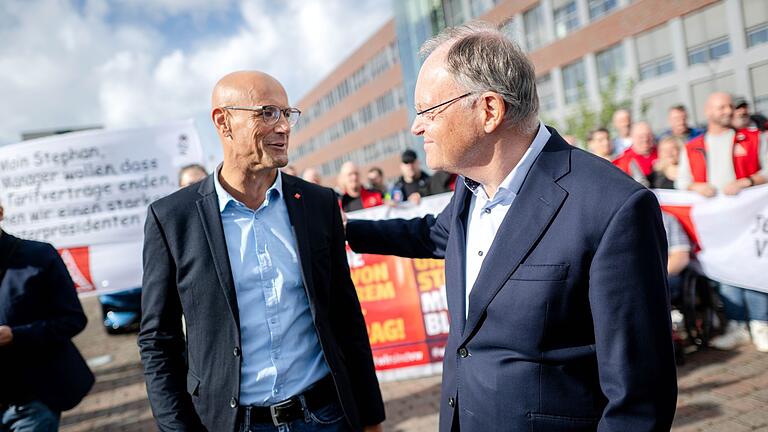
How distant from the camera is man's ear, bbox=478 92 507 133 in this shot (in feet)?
6.18

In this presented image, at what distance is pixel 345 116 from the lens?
6512cm

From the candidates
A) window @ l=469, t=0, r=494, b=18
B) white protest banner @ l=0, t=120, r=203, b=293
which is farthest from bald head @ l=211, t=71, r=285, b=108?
window @ l=469, t=0, r=494, b=18

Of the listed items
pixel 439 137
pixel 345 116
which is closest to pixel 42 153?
pixel 439 137

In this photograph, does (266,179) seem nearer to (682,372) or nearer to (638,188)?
(638,188)

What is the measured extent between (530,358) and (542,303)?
0.18 metres

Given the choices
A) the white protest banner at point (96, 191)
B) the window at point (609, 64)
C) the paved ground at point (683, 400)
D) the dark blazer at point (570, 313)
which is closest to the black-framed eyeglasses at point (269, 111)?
the dark blazer at point (570, 313)

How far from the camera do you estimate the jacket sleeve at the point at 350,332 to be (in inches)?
102

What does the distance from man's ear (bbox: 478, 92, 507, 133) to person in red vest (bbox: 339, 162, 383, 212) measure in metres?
6.12

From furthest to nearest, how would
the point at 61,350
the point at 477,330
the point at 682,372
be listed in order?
the point at 682,372
the point at 61,350
the point at 477,330

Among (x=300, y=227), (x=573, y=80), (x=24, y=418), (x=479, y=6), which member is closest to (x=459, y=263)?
(x=300, y=227)

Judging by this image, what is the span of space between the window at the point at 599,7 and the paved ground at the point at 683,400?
27.1 metres

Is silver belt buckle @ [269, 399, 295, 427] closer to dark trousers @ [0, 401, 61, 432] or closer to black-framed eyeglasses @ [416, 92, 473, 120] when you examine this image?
black-framed eyeglasses @ [416, 92, 473, 120]

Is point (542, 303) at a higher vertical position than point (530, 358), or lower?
higher

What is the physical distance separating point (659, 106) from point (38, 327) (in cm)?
2769
